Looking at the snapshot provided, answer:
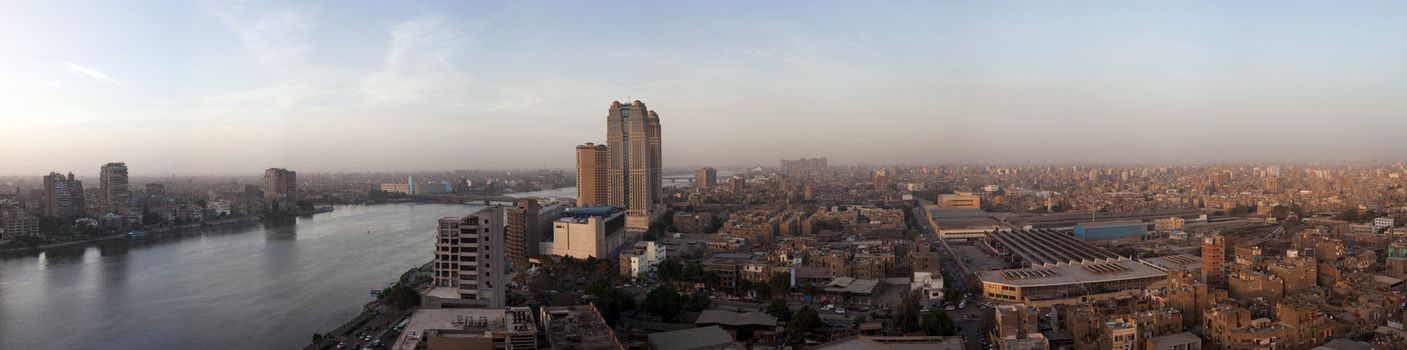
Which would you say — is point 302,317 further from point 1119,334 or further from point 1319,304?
point 1319,304

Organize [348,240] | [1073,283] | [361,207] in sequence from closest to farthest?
[1073,283] → [348,240] → [361,207]

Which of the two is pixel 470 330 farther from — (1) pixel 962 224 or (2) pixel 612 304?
(1) pixel 962 224

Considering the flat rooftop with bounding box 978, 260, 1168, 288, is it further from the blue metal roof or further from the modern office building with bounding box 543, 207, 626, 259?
the blue metal roof

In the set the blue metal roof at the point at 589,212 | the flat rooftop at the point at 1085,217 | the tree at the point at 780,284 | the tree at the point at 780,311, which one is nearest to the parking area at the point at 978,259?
the tree at the point at 780,284

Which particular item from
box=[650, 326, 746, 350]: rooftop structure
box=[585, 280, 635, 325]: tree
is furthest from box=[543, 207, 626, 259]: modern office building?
box=[650, 326, 746, 350]: rooftop structure

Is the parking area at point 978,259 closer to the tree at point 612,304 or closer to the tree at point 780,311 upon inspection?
the tree at point 780,311

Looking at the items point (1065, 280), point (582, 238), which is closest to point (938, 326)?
point (1065, 280)

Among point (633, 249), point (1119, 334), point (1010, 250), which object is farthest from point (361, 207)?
point (1119, 334)
